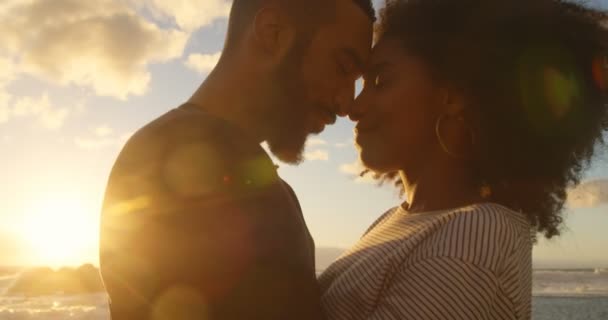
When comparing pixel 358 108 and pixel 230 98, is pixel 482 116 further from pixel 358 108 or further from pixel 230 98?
pixel 230 98

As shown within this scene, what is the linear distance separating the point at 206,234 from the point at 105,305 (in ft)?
48.4

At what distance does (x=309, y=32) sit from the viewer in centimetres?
379

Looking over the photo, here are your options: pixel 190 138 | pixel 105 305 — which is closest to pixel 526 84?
pixel 190 138

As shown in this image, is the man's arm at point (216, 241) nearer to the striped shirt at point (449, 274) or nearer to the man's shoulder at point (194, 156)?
the man's shoulder at point (194, 156)

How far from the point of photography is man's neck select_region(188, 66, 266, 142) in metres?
3.12

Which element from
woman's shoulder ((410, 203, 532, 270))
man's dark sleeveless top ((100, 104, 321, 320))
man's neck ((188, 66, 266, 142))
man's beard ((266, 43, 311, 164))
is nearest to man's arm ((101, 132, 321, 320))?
man's dark sleeveless top ((100, 104, 321, 320))

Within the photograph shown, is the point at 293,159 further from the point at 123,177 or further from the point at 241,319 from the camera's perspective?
the point at 241,319

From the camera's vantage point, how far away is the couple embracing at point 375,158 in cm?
216

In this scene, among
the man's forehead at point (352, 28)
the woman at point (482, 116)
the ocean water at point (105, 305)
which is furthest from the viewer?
the ocean water at point (105, 305)

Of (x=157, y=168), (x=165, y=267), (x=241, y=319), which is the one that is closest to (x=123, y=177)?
(x=157, y=168)

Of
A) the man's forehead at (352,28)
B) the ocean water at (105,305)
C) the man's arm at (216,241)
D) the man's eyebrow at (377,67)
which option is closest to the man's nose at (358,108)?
the man's eyebrow at (377,67)

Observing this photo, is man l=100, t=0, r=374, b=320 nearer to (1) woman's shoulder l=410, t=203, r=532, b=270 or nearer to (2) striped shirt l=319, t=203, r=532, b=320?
(2) striped shirt l=319, t=203, r=532, b=320

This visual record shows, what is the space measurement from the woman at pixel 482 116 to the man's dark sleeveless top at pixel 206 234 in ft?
1.98

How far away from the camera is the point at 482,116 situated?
2.94 m
